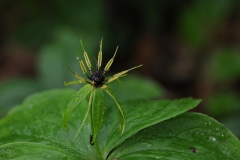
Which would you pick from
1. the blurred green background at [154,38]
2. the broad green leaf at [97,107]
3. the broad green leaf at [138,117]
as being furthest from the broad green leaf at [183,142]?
the blurred green background at [154,38]

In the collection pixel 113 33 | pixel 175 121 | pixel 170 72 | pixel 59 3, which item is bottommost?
pixel 175 121

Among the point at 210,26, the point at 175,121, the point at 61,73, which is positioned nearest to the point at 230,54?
the point at 210,26

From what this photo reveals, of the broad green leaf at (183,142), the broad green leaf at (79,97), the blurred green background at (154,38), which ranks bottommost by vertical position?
the broad green leaf at (183,142)

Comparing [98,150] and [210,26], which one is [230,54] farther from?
[98,150]

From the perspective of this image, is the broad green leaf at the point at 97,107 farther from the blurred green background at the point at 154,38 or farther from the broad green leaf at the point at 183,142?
the blurred green background at the point at 154,38

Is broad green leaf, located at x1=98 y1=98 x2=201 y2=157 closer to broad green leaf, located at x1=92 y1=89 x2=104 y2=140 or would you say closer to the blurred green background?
broad green leaf, located at x1=92 y1=89 x2=104 y2=140

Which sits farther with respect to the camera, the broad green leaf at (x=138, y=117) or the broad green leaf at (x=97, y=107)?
the broad green leaf at (x=138, y=117)

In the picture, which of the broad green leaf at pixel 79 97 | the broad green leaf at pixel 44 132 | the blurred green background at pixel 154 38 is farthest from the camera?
the blurred green background at pixel 154 38
